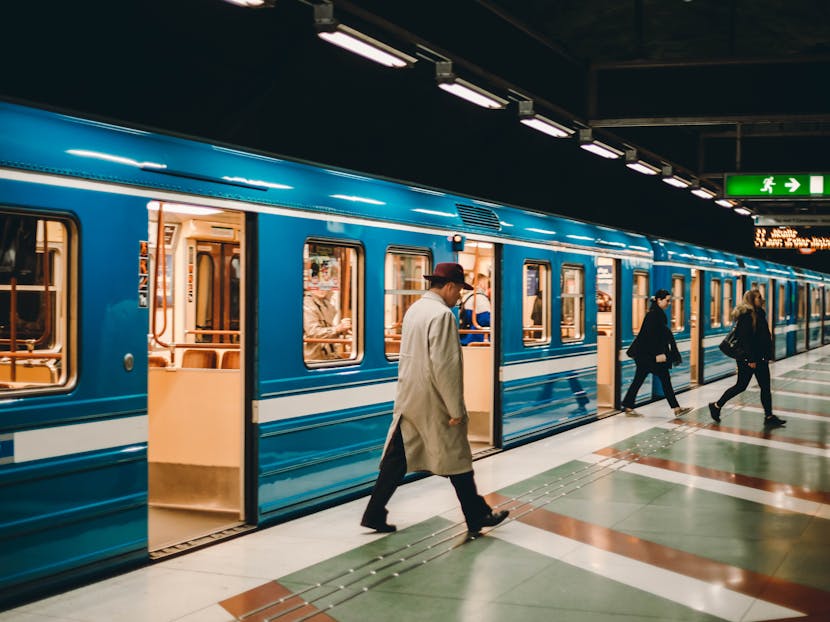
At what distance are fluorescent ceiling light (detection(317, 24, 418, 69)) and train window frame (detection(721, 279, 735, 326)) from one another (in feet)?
44.8

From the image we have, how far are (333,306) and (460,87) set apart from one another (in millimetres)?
2152

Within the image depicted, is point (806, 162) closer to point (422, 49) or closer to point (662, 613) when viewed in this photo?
point (422, 49)

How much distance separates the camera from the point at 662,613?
4660 mm

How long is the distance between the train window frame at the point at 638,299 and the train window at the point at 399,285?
238 inches

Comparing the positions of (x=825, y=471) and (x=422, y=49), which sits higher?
(x=422, y=49)

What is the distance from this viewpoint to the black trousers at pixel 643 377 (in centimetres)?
1250

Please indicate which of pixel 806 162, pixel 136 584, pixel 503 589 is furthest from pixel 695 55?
pixel 136 584

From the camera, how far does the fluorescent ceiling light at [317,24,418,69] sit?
19.8 feet

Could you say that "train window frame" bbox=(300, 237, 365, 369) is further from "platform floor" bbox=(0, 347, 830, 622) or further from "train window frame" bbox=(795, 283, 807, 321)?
"train window frame" bbox=(795, 283, 807, 321)

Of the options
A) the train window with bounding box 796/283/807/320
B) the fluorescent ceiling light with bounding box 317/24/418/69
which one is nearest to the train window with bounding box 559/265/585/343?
the fluorescent ceiling light with bounding box 317/24/418/69

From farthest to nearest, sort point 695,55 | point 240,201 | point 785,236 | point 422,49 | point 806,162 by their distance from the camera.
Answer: point 785,236, point 806,162, point 695,55, point 422,49, point 240,201

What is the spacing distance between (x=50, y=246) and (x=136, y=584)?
1855mm

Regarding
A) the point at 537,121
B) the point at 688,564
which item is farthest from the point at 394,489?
the point at 537,121

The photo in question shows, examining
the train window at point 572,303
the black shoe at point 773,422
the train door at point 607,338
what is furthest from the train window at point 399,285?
the black shoe at point 773,422
